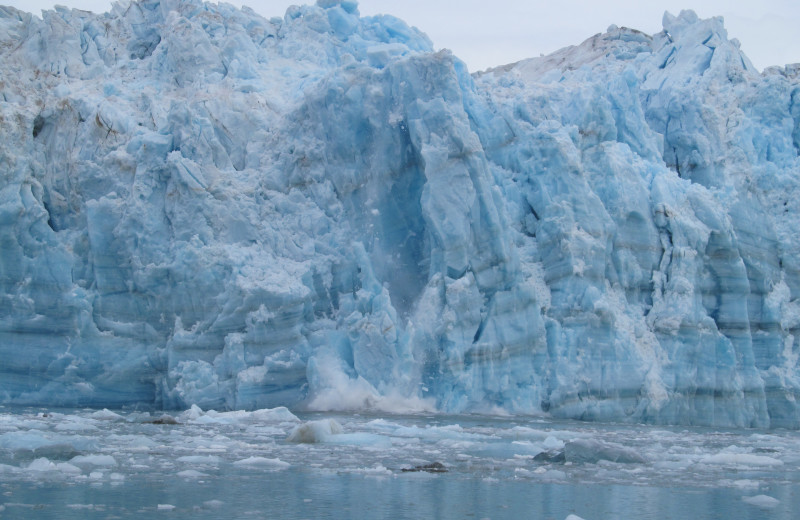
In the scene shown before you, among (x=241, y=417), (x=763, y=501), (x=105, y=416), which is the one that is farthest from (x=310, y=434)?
(x=763, y=501)

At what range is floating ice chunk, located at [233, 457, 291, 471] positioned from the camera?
19.9 ft

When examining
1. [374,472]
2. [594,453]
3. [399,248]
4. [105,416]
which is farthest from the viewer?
[399,248]

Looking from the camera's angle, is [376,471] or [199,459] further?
[199,459]

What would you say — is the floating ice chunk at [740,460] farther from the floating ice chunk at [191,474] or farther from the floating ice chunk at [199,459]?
the floating ice chunk at [191,474]

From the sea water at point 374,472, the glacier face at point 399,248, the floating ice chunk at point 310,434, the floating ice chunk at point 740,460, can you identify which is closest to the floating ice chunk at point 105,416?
the sea water at point 374,472

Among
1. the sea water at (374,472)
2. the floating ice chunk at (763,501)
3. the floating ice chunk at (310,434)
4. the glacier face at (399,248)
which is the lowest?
the floating ice chunk at (763,501)

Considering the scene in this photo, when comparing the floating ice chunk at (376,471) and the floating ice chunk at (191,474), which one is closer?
the floating ice chunk at (191,474)

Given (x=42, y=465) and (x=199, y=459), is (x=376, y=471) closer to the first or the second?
(x=199, y=459)

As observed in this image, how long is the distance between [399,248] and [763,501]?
8.04 metres

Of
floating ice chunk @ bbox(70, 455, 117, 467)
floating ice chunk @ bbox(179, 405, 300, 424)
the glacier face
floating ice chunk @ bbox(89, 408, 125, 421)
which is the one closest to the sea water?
floating ice chunk @ bbox(70, 455, 117, 467)

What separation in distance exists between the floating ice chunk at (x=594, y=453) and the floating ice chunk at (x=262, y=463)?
216 cm

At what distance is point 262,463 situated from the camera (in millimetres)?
6129

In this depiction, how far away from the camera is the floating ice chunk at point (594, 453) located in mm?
6711

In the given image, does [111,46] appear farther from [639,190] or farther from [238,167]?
[639,190]
